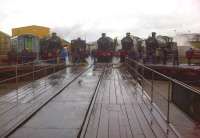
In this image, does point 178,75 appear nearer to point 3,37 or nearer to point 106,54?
point 106,54

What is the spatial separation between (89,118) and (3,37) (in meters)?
28.3

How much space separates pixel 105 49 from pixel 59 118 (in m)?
26.1

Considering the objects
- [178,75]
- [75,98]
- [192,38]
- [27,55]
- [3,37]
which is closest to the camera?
[75,98]

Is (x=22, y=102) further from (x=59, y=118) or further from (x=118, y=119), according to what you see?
(x=118, y=119)

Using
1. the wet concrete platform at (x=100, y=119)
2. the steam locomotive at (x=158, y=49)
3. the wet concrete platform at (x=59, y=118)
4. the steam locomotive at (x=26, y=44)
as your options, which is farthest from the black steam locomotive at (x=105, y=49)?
Result: the wet concrete platform at (x=59, y=118)

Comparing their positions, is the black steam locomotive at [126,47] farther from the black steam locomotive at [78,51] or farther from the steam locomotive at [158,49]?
the black steam locomotive at [78,51]

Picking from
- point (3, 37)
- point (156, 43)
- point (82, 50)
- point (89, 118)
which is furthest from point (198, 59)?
point (89, 118)

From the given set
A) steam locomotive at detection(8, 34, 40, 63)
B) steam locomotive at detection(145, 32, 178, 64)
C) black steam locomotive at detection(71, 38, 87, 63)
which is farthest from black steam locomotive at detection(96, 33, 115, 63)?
steam locomotive at detection(8, 34, 40, 63)

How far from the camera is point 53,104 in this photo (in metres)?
10.4

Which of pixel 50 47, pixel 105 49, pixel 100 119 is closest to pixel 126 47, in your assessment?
Answer: pixel 105 49

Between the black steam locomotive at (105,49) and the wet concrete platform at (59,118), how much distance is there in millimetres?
21335

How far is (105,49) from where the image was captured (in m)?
34.5

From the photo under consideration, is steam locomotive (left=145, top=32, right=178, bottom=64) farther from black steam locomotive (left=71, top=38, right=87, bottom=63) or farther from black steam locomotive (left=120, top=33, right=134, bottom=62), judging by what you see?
black steam locomotive (left=71, top=38, right=87, bottom=63)

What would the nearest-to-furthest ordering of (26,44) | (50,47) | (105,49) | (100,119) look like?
(100,119) → (50,47) → (105,49) → (26,44)
